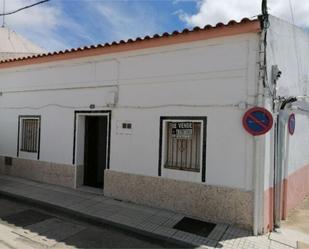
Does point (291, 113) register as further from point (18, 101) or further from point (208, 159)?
point (18, 101)

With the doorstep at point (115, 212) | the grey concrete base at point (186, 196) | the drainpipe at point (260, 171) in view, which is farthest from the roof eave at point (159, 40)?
the doorstep at point (115, 212)

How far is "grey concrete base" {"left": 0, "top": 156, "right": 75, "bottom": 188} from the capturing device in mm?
8516

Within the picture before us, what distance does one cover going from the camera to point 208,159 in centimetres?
620

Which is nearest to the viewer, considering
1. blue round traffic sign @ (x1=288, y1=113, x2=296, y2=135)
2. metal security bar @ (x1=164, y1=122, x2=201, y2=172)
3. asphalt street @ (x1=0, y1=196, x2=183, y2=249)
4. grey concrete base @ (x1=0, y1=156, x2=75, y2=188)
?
asphalt street @ (x1=0, y1=196, x2=183, y2=249)

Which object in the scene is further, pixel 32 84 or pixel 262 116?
pixel 32 84

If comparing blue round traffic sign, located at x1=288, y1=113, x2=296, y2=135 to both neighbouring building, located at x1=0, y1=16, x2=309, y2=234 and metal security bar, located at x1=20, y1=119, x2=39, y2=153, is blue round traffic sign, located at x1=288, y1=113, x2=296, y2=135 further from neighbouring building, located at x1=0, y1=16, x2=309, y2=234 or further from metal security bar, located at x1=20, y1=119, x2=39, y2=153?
metal security bar, located at x1=20, y1=119, x2=39, y2=153

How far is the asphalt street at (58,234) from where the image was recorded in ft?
16.9

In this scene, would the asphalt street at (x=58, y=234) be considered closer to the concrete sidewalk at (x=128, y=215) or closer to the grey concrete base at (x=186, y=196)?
the concrete sidewalk at (x=128, y=215)

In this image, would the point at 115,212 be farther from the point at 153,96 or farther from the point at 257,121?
the point at 257,121

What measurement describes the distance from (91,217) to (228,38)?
4706mm

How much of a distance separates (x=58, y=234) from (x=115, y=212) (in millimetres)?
1363

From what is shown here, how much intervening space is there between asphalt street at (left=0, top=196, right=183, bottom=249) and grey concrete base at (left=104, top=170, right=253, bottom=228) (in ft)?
4.22

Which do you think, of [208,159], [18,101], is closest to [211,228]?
[208,159]

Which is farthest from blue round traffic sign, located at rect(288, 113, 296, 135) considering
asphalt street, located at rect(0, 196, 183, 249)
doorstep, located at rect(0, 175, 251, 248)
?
asphalt street, located at rect(0, 196, 183, 249)
